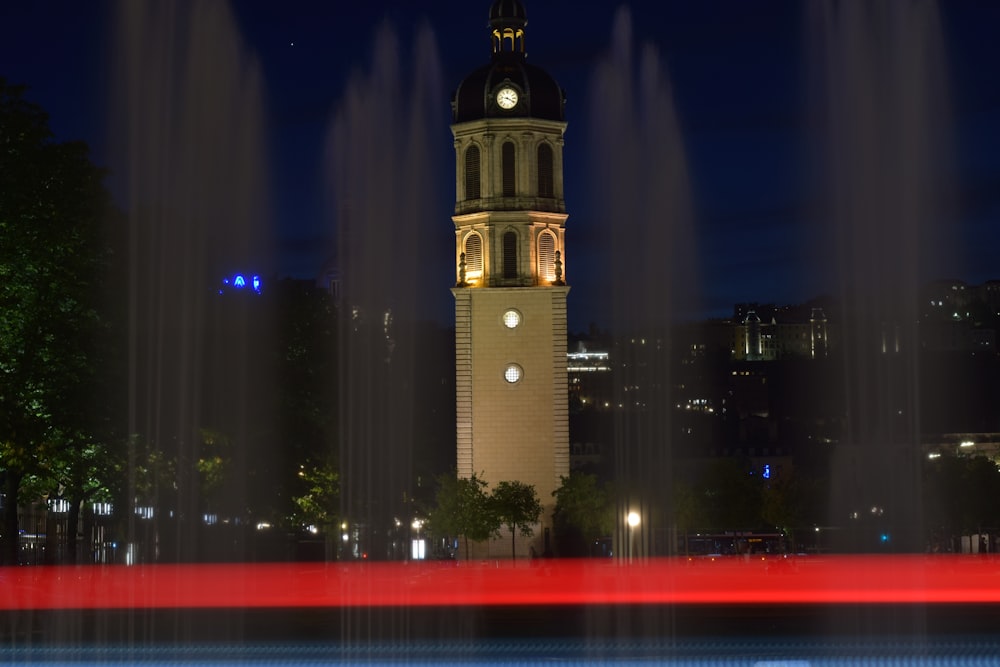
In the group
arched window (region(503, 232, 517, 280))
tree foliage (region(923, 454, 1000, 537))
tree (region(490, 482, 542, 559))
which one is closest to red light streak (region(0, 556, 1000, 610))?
tree (region(490, 482, 542, 559))

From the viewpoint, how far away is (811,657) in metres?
25.0

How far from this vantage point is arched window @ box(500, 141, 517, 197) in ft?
259

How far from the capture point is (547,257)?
3105 inches

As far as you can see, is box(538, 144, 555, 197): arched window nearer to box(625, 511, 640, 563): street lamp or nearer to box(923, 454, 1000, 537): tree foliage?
box(625, 511, 640, 563): street lamp

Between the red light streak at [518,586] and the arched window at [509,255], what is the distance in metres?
41.1

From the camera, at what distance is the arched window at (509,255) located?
3086 inches

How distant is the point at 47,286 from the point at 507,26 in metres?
42.9

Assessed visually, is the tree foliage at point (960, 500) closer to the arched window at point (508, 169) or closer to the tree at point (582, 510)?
the tree at point (582, 510)

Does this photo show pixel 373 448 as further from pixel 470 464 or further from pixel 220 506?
pixel 220 506

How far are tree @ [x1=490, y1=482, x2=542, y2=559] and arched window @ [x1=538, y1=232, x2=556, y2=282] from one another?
30.4 ft

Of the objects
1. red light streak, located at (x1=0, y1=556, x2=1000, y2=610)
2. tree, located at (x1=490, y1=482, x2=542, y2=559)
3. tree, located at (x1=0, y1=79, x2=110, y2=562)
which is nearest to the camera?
red light streak, located at (x1=0, y1=556, x2=1000, y2=610)

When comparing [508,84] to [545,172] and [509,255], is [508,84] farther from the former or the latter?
[509,255]

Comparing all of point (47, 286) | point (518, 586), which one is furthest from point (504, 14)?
point (518, 586)

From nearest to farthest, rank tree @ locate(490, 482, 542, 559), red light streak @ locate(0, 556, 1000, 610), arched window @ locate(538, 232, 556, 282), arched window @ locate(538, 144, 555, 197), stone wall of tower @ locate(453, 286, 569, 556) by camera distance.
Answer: red light streak @ locate(0, 556, 1000, 610)
tree @ locate(490, 482, 542, 559)
stone wall of tower @ locate(453, 286, 569, 556)
arched window @ locate(538, 232, 556, 282)
arched window @ locate(538, 144, 555, 197)
